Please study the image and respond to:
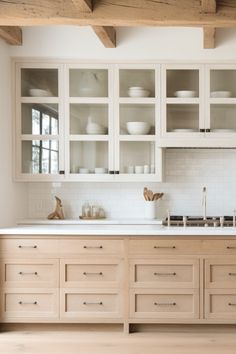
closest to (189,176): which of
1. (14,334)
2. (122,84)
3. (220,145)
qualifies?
(220,145)

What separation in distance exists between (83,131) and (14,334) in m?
1.81

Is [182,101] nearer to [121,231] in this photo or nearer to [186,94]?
[186,94]

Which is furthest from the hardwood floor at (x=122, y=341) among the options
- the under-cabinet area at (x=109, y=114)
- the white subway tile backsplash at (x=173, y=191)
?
the under-cabinet area at (x=109, y=114)

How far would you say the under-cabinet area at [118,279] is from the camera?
3506 millimetres

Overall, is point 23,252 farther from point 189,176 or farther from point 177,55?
point 177,55

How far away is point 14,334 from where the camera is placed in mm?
3582

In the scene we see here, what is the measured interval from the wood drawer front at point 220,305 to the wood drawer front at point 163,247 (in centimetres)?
37

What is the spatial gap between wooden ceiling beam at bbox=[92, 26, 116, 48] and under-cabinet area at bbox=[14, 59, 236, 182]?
189 millimetres

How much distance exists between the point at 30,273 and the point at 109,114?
5.03 ft

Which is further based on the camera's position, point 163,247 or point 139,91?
point 139,91

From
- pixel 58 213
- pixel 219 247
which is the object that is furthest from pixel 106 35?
pixel 219 247

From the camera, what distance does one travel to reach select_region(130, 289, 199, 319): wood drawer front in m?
3.53

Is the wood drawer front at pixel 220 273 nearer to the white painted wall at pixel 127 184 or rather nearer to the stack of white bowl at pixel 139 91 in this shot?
the white painted wall at pixel 127 184

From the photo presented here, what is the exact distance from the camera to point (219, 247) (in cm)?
349
